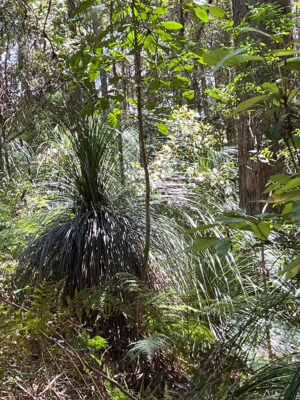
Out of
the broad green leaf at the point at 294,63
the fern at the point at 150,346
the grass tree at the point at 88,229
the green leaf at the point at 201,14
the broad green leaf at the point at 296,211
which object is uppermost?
the green leaf at the point at 201,14

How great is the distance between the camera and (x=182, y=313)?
2799 millimetres

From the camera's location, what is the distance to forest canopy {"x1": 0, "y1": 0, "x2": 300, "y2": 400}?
148 centimetres

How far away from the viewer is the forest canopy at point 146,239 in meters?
1.48

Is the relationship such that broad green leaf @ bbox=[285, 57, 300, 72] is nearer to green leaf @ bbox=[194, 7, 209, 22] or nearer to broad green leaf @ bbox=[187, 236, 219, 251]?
broad green leaf @ bbox=[187, 236, 219, 251]

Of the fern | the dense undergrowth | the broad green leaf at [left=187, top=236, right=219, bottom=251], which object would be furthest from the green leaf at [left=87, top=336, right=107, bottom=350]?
the broad green leaf at [left=187, top=236, right=219, bottom=251]

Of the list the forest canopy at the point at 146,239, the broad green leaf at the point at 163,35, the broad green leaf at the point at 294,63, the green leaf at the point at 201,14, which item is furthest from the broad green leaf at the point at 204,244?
the broad green leaf at the point at 163,35

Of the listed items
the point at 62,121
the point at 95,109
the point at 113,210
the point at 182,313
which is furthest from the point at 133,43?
the point at 62,121

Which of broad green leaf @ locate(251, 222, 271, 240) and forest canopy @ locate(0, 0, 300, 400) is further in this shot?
forest canopy @ locate(0, 0, 300, 400)

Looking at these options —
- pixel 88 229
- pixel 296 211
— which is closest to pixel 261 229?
pixel 296 211

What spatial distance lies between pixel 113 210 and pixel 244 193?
1585 millimetres

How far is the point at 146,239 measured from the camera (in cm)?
275

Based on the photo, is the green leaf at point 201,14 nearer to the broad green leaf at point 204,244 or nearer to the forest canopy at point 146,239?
the forest canopy at point 146,239

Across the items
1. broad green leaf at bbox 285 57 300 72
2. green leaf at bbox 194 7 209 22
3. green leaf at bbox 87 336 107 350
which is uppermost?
green leaf at bbox 194 7 209 22

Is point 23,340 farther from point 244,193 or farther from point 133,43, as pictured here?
point 244,193
